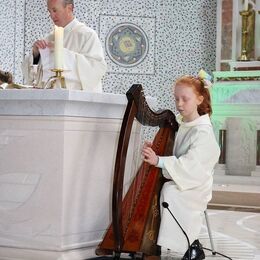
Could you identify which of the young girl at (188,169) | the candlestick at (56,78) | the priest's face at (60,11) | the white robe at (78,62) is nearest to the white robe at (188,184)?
the young girl at (188,169)

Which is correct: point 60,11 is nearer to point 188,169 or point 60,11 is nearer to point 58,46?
point 58,46

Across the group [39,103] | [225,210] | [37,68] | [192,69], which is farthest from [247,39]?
[39,103]

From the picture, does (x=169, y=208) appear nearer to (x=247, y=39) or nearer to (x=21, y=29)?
(x=247, y=39)

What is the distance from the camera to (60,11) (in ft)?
15.6

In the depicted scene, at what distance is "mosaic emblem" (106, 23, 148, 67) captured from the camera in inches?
474

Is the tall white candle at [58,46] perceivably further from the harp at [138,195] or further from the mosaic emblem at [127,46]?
the mosaic emblem at [127,46]

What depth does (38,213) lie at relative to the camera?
394 centimetres

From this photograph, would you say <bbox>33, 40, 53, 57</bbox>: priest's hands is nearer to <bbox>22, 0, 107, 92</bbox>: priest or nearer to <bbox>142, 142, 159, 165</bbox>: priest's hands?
<bbox>22, 0, 107, 92</bbox>: priest

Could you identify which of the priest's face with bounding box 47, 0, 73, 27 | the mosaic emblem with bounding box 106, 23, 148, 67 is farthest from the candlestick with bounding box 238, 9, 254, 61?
the priest's face with bounding box 47, 0, 73, 27

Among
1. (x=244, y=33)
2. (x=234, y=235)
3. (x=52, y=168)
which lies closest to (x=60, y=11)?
(x=52, y=168)

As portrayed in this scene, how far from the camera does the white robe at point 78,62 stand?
15.3 feet

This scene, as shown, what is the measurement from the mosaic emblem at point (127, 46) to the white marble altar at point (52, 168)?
799 cm

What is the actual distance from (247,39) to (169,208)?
7.48 meters

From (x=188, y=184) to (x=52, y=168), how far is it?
0.85m
